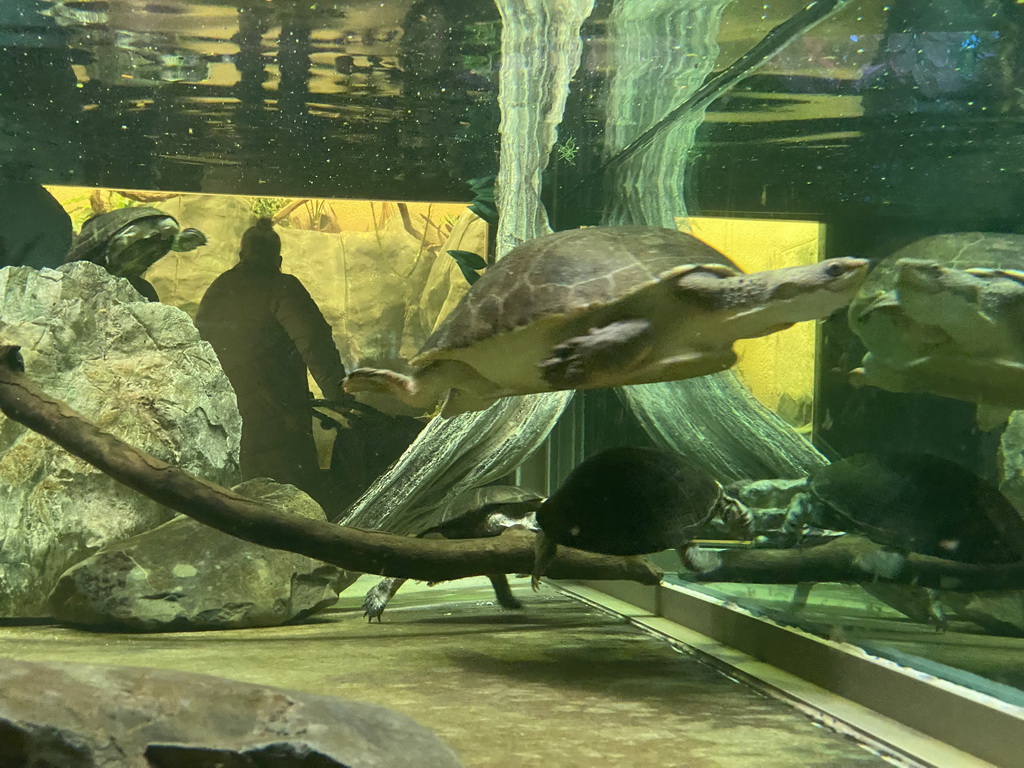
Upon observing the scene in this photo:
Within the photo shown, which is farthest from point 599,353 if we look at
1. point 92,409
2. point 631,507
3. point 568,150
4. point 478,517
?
point 568,150

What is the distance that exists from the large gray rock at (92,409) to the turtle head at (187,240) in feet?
1.41

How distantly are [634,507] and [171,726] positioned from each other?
1814 mm

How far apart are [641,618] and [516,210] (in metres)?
2.74

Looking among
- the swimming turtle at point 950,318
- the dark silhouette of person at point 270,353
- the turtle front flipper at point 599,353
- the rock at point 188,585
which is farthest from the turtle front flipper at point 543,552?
the dark silhouette of person at point 270,353

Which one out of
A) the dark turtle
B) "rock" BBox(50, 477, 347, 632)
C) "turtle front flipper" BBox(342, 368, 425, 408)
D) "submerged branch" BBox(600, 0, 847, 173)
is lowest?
"rock" BBox(50, 477, 347, 632)

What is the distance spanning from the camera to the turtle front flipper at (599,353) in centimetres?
233

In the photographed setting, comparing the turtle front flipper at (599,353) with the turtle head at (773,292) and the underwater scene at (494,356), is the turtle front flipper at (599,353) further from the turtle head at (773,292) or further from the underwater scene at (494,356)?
the turtle head at (773,292)

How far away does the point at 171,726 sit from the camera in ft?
3.80

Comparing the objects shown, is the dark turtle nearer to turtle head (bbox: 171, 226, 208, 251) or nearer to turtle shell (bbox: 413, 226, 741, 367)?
turtle shell (bbox: 413, 226, 741, 367)

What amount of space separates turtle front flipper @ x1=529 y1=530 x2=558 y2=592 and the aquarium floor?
325 mm

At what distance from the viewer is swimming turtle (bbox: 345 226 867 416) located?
2230 mm

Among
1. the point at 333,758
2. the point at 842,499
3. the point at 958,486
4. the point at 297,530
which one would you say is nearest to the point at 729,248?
the point at 842,499

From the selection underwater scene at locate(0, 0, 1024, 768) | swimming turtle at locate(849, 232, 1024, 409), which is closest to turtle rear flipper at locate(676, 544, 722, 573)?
underwater scene at locate(0, 0, 1024, 768)

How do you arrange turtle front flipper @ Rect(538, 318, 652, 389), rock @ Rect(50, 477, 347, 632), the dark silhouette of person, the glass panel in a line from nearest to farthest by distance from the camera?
the glass panel, turtle front flipper @ Rect(538, 318, 652, 389), rock @ Rect(50, 477, 347, 632), the dark silhouette of person
